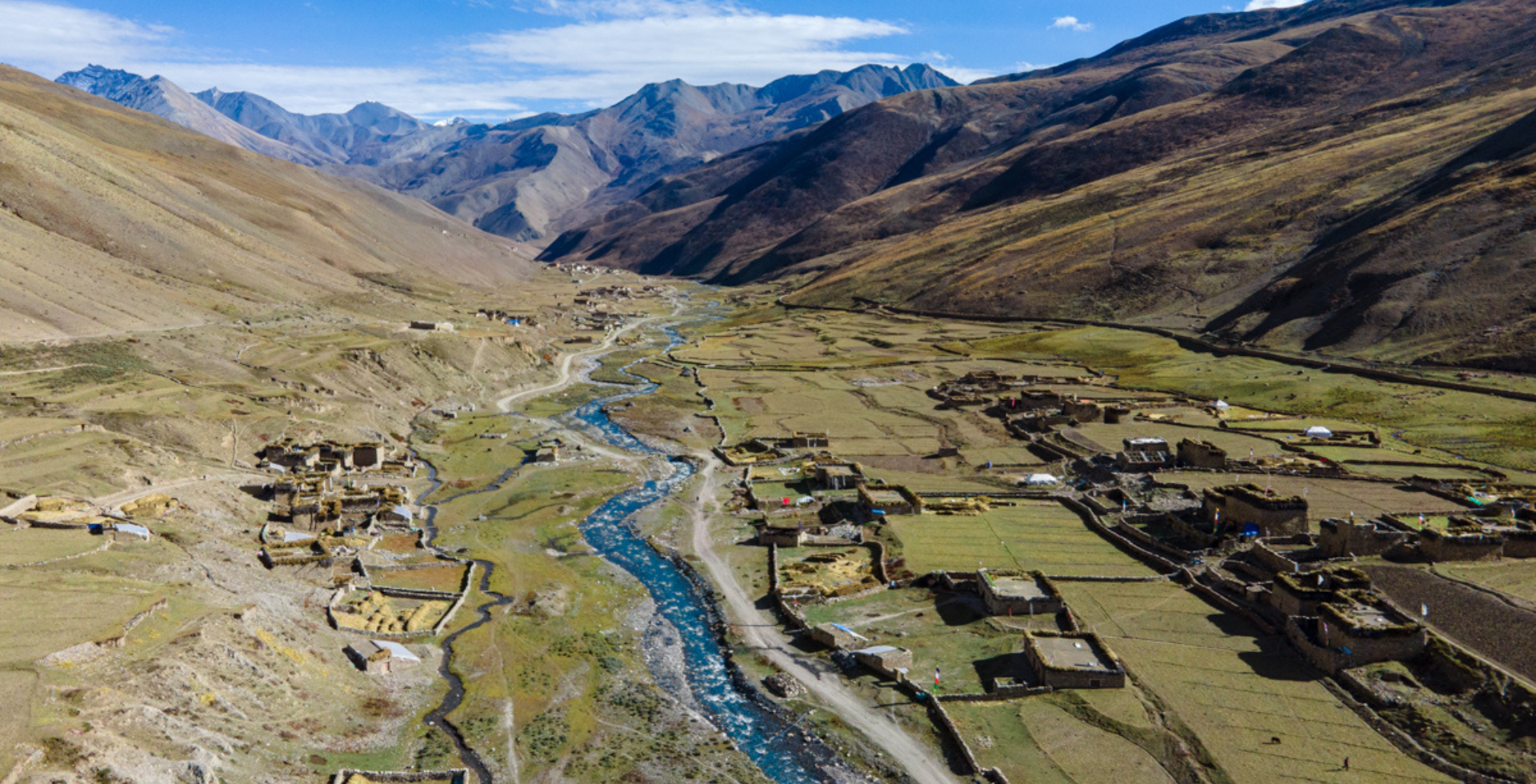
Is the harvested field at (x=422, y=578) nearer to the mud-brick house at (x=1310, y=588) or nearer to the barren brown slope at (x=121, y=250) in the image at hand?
the mud-brick house at (x=1310, y=588)

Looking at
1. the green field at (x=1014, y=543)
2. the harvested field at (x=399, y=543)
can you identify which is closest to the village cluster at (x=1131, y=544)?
the green field at (x=1014, y=543)

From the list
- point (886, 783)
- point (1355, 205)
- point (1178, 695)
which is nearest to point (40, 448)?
point (886, 783)

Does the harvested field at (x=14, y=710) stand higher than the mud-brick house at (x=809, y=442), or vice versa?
the harvested field at (x=14, y=710)

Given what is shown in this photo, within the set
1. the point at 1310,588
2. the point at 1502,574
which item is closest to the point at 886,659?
the point at 1310,588

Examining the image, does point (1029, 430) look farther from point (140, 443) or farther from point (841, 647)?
point (140, 443)

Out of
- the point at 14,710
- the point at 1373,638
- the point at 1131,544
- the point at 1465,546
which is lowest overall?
the point at 1131,544

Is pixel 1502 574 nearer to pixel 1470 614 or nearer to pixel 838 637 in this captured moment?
pixel 1470 614

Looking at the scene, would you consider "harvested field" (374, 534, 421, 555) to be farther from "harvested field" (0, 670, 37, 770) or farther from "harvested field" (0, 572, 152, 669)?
"harvested field" (0, 670, 37, 770)
